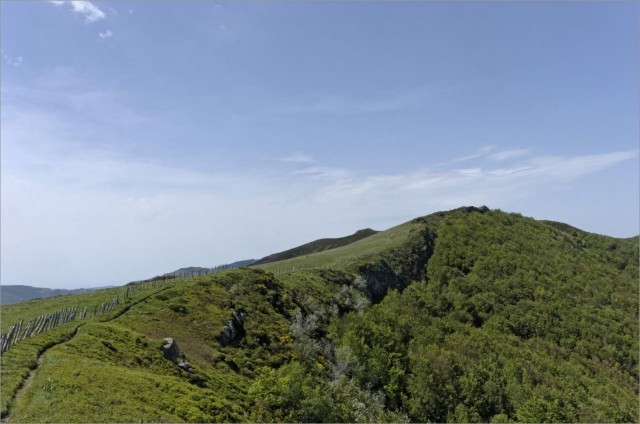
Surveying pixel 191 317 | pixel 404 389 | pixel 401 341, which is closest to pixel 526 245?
pixel 401 341

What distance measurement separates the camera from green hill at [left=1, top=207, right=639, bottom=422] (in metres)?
29.5

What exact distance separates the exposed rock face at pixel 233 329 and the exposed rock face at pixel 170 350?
8.10 m

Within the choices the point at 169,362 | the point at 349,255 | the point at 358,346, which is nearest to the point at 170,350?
the point at 169,362

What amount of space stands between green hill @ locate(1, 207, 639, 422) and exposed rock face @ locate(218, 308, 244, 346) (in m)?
0.24

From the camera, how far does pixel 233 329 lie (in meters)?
49.6

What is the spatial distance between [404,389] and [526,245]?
114 metres

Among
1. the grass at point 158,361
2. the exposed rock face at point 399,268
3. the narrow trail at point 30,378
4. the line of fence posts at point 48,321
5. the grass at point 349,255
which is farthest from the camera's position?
the grass at point 349,255

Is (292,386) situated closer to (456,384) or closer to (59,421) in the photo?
(59,421)

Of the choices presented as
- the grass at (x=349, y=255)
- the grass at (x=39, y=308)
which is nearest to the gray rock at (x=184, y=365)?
the grass at (x=39, y=308)

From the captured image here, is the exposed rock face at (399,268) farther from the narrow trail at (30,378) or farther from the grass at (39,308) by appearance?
the narrow trail at (30,378)

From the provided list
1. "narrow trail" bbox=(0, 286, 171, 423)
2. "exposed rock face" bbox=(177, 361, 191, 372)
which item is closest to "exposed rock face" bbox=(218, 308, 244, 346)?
"exposed rock face" bbox=(177, 361, 191, 372)

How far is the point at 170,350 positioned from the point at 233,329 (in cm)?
1208

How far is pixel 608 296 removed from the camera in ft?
431

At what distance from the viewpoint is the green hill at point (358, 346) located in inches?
1160
